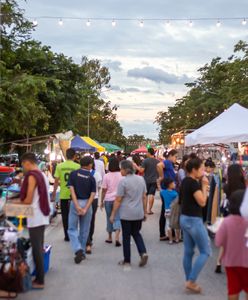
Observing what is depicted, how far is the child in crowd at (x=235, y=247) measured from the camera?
4953 mm

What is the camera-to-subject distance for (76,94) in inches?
1152

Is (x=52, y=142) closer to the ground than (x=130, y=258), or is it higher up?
higher up

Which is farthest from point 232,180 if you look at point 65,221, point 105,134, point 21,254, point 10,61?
point 105,134

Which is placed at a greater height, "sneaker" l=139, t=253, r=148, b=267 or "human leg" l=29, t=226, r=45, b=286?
"human leg" l=29, t=226, r=45, b=286

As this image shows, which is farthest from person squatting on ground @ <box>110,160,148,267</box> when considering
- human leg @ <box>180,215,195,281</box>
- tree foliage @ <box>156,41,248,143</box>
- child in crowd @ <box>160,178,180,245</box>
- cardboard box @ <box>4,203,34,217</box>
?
tree foliage @ <box>156,41,248,143</box>

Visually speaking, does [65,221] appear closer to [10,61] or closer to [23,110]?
[23,110]

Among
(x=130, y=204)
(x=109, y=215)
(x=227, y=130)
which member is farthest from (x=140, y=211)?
(x=227, y=130)

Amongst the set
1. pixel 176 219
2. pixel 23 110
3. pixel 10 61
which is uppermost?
pixel 10 61

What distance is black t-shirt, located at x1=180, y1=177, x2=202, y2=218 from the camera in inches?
254

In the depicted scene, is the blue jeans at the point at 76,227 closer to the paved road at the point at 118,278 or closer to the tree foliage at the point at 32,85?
the paved road at the point at 118,278

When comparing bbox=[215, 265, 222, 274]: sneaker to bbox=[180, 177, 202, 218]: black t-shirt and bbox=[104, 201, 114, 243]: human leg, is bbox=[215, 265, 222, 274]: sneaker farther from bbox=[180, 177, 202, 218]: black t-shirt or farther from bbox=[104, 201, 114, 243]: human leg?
bbox=[104, 201, 114, 243]: human leg

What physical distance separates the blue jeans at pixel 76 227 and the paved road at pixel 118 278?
0.31m

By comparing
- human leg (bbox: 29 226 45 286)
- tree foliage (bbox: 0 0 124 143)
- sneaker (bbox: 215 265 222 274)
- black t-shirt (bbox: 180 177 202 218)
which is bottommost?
sneaker (bbox: 215 265 222 274)

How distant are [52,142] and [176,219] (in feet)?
42.3
